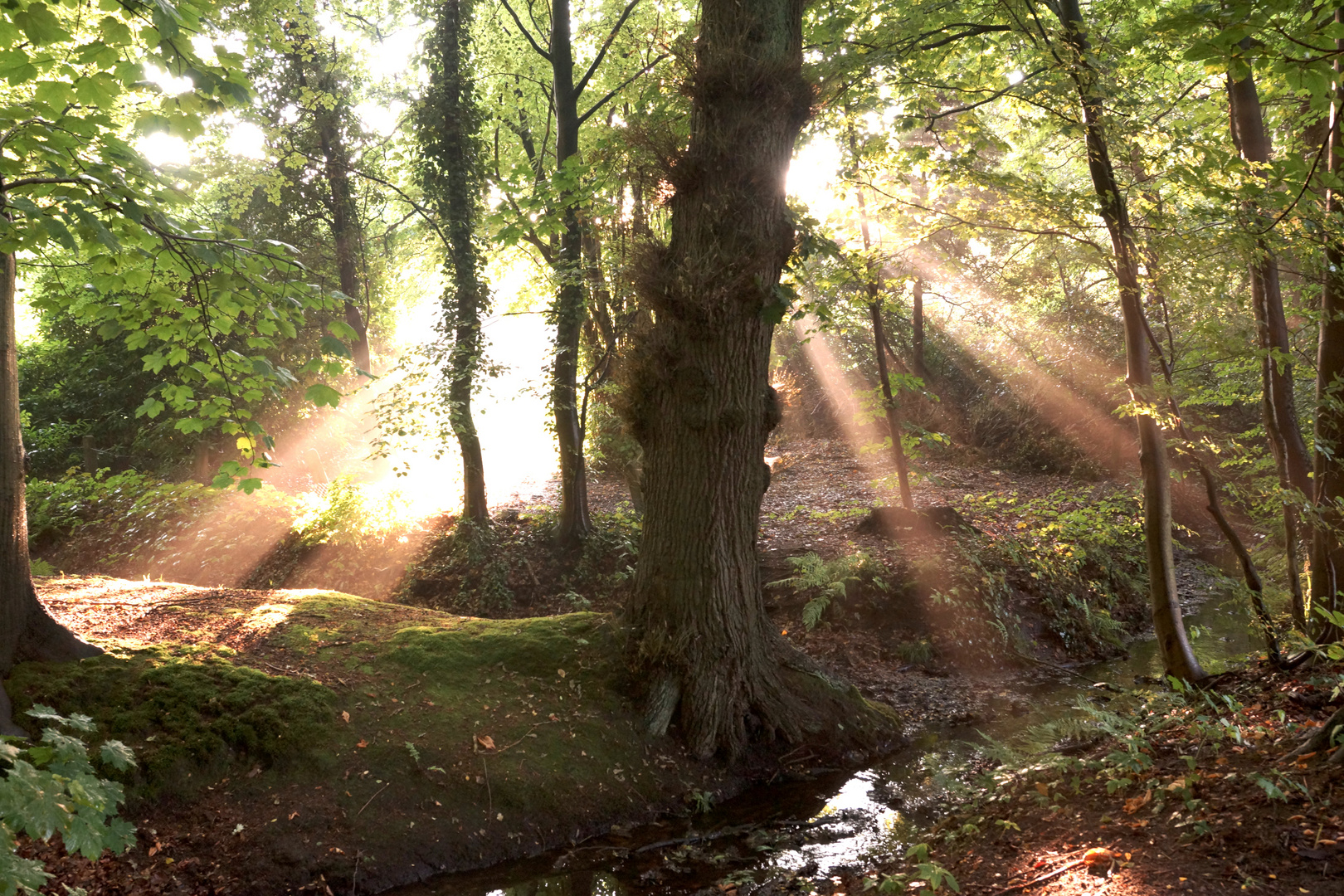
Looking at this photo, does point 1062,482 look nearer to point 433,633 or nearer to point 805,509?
point 805,509

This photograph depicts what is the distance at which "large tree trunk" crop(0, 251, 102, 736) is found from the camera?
4.75m

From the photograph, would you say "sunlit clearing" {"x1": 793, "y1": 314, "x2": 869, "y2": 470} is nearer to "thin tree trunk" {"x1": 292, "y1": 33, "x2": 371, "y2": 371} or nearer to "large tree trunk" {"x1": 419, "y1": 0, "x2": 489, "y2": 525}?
"thin tree trunk" {"x1": 292, "y1": 33, "x2": 371, "y2": 371}

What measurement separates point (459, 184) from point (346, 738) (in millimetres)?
8696

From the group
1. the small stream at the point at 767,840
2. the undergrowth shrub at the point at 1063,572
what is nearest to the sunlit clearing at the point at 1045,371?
the undergrowth shrub at the point at 1063,572

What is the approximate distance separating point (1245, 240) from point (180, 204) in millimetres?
6841

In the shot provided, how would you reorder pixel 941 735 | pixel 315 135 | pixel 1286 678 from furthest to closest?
pixel 315 135 < pixel 941 735 < pixel 1286 678

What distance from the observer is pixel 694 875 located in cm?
460

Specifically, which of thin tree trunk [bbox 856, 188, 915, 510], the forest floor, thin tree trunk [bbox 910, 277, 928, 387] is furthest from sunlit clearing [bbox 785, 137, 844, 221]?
thin tree trunk [bbox 910, 277, 928, 387]

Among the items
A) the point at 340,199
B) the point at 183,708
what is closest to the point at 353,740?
the point at 183,708

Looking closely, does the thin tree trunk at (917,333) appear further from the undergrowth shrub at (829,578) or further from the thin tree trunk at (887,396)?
the undergrowth shrub at (829,578)

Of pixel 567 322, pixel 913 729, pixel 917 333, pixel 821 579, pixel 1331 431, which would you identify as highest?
pixel 917 333

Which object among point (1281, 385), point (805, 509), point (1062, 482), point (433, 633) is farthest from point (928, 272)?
point (433, 633)

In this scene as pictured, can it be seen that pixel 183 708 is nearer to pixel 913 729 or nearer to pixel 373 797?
pixel 373 797

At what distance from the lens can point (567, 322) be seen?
11.0 metres
